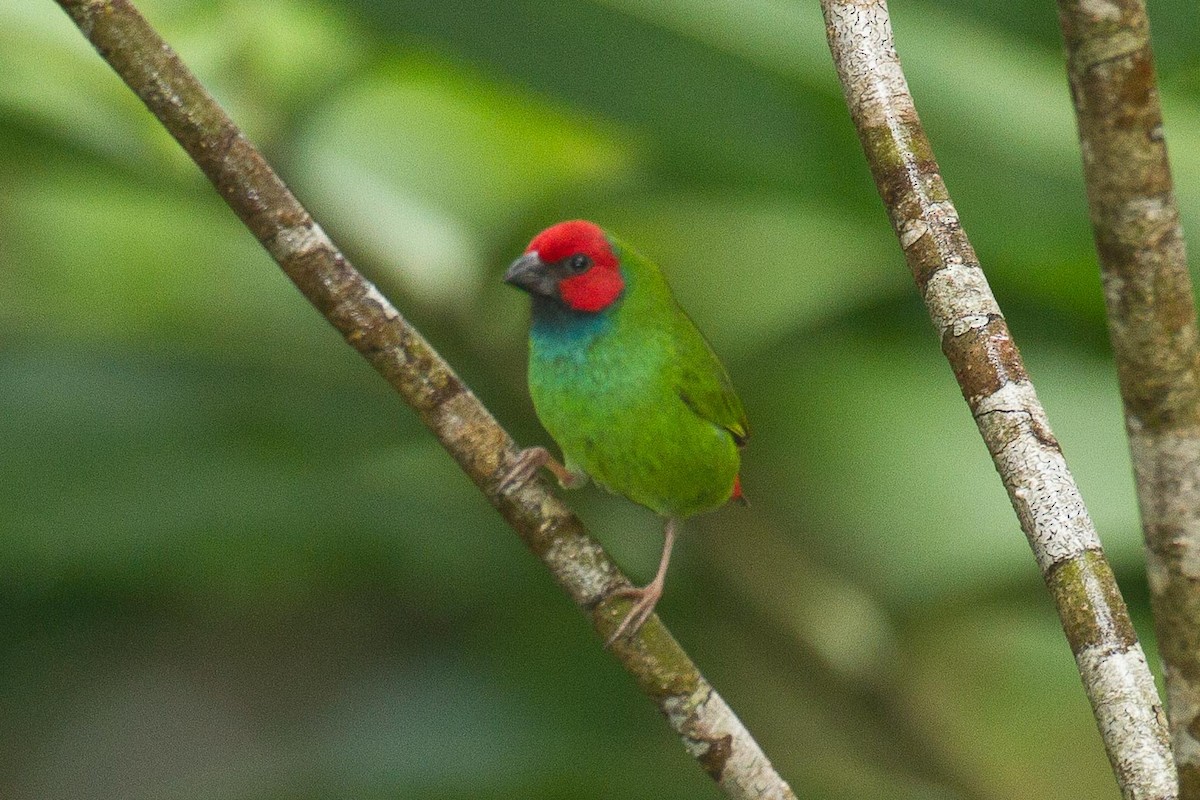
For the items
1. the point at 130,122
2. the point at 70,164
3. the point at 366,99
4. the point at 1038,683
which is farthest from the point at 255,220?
the point at 1038,683

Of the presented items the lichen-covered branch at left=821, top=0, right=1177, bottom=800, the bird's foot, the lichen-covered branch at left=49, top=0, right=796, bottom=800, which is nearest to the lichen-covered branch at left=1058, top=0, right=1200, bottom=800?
the lichen-covered branch at left=821, top=0, right=1177, bottom=800

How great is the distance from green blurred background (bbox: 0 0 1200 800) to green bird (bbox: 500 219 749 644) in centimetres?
27

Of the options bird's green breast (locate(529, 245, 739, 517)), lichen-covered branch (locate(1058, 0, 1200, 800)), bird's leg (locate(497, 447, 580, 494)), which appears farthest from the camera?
bird's green breast (locate(529, 245, 739, 517))

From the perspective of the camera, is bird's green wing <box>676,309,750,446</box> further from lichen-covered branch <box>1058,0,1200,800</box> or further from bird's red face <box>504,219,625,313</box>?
lichen-covered branch <box>1058,0,1200,800</box>

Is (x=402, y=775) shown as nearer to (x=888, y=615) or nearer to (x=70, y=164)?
(x=888, y=615)

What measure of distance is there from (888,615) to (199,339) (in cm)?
173

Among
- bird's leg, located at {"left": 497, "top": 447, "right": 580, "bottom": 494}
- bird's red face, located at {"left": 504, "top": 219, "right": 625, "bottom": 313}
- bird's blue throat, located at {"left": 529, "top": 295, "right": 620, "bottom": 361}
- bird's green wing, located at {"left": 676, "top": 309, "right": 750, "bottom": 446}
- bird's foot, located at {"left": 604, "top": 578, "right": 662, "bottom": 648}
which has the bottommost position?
bird's foot, located at {"left": 604, "top": 578, "right": 662, "bottom": 648}

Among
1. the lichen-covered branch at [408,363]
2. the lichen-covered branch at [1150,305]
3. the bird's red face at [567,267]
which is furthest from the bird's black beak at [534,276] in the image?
the lichen-covered branch at [1150,305]

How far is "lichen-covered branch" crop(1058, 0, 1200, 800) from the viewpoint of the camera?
1.12 metres

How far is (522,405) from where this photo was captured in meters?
3.18

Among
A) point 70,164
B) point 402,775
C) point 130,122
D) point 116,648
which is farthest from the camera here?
point 116,648

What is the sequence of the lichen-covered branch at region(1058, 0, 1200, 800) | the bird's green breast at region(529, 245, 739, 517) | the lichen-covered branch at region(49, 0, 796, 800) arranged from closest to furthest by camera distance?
1. the lichen-covered branch at region(1058, 0, 1200, 800)
2. the lichen-covered branch at region(49, 0, 796, 800)
3. the bird's green breast at region(529, 245, 739, 517)

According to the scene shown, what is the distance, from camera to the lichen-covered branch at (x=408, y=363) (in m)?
1.76

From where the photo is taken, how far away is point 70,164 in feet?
9.60
